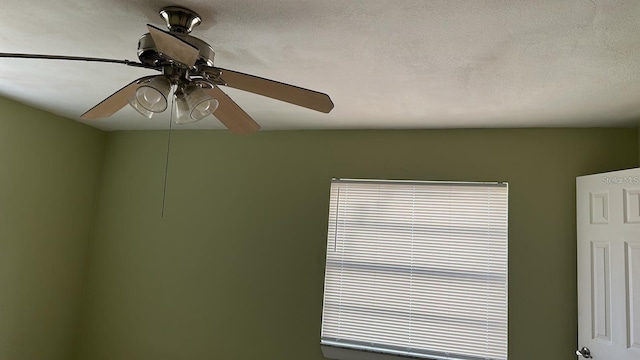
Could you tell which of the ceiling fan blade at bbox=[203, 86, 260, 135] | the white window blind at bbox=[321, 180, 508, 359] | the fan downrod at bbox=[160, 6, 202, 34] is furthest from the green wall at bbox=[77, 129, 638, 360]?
the fan downrod at bbox=[160, 6, 202, 34]

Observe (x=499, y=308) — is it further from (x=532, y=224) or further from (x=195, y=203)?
(x=195, y=203)

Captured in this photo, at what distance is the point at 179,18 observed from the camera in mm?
1750

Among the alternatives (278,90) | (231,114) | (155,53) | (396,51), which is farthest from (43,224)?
(396,51)

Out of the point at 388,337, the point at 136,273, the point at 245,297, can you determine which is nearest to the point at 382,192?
the point at 388,337

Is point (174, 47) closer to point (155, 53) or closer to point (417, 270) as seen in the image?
point (155, 53)

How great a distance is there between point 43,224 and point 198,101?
2562 millimetres

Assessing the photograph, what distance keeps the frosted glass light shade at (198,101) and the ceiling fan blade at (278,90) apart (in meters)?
0.10

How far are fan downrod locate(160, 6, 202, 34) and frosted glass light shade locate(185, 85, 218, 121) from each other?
276 millimetres

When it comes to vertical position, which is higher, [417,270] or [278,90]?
[278,90]

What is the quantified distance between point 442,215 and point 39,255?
289 centimetres

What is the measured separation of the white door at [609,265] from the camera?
254 centimetres

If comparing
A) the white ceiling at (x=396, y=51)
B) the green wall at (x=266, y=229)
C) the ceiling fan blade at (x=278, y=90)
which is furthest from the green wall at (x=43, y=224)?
the ceiling fan blade at (x=278, y=90)

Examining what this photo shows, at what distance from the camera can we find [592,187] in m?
2.84

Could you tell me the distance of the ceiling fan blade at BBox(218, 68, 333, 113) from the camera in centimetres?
165
